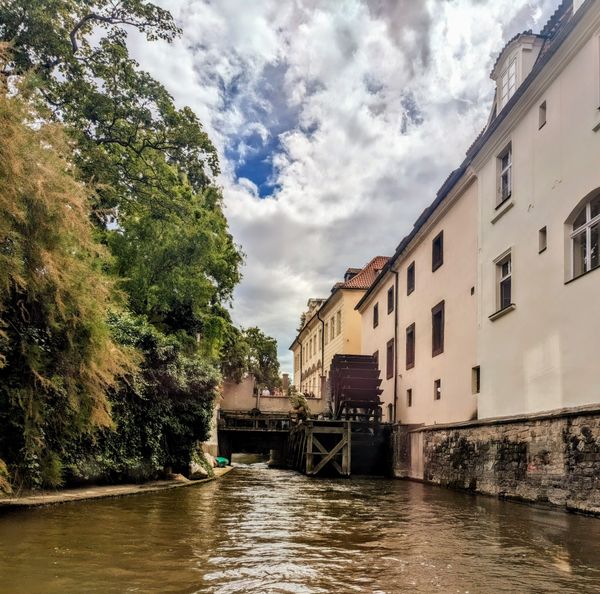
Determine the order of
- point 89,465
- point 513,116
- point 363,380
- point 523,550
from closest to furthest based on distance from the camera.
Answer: point 523,550 → point 89,465 → point 513,116 → point 363,380

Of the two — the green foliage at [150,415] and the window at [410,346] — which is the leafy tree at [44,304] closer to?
the green foliage at [150,415]


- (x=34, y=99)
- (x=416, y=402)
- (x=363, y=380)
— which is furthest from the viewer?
(x=363, y=380)

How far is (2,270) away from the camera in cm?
590

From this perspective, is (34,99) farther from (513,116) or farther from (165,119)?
(513,116)

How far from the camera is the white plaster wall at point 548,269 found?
9375mm

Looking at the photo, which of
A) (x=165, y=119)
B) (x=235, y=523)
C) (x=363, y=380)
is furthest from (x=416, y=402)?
(x=235, y=523)

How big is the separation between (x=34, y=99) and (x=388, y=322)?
18.4 m

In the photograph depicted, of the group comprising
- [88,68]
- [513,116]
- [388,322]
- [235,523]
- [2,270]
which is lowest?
[235,523]

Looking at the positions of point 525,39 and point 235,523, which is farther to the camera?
point 525,39

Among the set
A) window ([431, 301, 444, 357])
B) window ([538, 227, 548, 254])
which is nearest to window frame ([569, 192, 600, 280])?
window ([538, 227, 548, 254])

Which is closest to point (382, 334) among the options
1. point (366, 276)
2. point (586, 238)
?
point (366, 276)

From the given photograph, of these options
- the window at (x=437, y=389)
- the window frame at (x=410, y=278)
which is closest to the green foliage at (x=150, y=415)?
the window at (x=437, y=389)

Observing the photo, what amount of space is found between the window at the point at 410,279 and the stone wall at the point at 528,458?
6.38m

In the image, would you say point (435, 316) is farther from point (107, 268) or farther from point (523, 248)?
point (107, 268)
